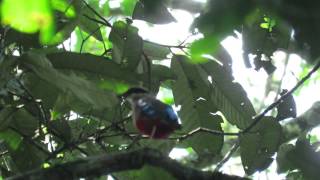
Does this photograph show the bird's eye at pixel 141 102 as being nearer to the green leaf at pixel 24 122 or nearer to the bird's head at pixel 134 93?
the bird's head at pixel 134 93

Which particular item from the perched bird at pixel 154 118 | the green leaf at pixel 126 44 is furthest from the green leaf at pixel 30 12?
the green leaf at pixel 126 44

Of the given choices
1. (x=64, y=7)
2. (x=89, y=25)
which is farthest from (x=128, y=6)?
(x=64, y=7)

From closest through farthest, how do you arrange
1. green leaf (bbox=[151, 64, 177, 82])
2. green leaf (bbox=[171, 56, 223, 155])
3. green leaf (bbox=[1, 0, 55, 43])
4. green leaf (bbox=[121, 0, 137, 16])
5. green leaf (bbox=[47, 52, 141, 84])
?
green leaf (bbox=[1, 0, 55, 43]) → green leaf (bbox=[47, 52, 141, 84]) → green leaf (bbox=[151, 64, 177, 82]) → green leaf (bbox=[171, 56, 223, 155]) → green leaf (bbox=[121, 0, 137, 16])

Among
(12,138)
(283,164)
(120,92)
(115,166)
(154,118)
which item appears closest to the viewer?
(115,166)

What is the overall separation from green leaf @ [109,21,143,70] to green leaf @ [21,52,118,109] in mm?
374

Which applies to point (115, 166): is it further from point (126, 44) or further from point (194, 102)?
point (194, 102)

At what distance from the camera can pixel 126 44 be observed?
8.43 feet

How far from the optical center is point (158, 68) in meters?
2.68

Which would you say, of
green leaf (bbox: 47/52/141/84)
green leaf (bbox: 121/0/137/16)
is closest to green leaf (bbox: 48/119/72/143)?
green leaf (bbox: 47/52/141/84)

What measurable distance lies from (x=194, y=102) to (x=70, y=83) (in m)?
1.00

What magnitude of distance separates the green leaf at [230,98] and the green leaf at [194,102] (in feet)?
0.16

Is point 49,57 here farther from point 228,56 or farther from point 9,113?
point 228,56

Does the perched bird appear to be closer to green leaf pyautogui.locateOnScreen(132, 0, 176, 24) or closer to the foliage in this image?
the foliage

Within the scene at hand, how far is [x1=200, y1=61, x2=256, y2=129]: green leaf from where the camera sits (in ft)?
9.32
